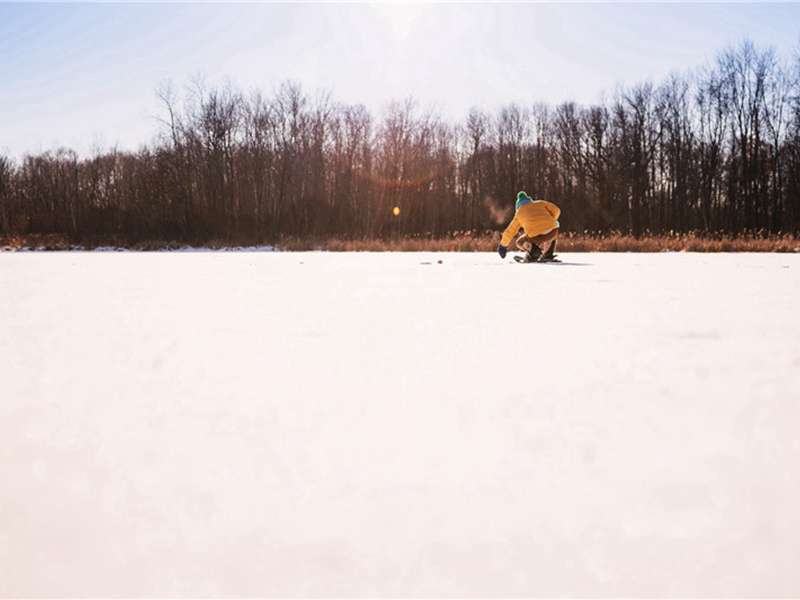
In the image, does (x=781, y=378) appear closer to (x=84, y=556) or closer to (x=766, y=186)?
(x=84, y=556)

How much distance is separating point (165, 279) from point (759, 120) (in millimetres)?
39546

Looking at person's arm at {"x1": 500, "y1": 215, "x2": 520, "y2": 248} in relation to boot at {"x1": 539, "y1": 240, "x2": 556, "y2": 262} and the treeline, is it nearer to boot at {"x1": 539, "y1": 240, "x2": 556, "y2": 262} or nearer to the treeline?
boot at {"x1": 539, "y1": 240, "x2": 556, "y2": 262}

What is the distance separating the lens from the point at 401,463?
5.57 feet

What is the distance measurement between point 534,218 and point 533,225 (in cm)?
17

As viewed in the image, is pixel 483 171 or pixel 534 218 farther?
pixel 483 171

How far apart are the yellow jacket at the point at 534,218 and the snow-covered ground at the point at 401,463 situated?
6.72 metres

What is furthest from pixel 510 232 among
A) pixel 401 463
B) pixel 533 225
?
pixel 401 463

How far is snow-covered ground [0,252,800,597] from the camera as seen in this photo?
119 cm

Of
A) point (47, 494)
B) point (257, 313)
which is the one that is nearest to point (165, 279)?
point (257, 313)

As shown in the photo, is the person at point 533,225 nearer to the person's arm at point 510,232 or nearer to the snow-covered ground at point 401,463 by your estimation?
the person's arm at point 510,232

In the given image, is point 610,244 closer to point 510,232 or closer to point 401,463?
point 510,232

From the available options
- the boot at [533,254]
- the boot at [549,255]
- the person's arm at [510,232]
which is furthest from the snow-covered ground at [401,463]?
the boot at [549,255]

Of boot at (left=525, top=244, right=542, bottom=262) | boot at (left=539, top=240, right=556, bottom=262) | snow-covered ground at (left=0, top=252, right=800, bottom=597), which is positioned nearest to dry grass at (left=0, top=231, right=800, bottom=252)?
boot at (left=539, top=240, right=556, bottom=262)

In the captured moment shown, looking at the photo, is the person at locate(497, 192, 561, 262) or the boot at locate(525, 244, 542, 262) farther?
the boot at locate(525, 244, 542, 262)
